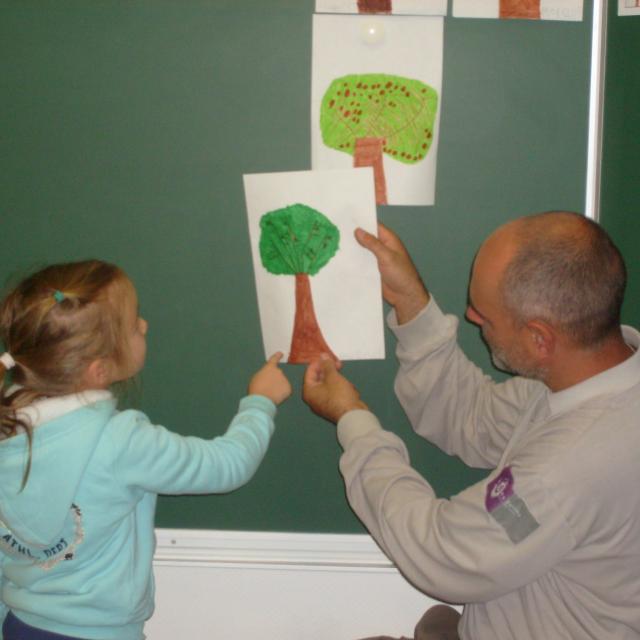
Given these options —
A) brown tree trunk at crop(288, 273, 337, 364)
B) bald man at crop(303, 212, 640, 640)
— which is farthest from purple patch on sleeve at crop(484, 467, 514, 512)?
brown tree trunk at crop(288, 273, 337, 364)

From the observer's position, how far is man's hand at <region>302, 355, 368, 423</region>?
4.59ft

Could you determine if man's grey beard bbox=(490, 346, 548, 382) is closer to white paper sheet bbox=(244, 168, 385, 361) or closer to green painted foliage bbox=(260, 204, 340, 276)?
white paper sheet bbox=(244, 168, 385, 361)

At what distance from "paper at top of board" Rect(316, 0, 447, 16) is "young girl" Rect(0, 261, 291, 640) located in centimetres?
68

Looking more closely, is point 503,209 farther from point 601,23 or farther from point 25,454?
point 25,454

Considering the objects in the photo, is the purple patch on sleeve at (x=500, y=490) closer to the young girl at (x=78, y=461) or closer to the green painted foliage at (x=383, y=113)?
the young girl at (x=78, y=461)

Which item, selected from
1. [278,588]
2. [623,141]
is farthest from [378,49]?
[278,588]

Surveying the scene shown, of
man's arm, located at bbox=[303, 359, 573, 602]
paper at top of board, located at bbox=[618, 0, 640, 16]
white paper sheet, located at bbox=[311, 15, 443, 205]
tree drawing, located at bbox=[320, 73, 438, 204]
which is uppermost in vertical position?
paper at top of board, located at bbox=[618, 0, 640, 16]

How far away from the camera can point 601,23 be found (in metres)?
1.34

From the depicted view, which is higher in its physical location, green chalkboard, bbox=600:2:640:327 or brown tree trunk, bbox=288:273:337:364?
green chalkboard, bbox=600:2:640:327

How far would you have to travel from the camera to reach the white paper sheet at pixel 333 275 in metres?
1.38

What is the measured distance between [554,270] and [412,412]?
0.49 meters

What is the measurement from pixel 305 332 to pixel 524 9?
779mm

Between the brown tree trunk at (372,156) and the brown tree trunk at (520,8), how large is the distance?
1.12 ft

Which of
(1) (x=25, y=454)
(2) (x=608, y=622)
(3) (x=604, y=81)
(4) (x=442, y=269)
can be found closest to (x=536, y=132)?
(3) (x=604, y=81)
